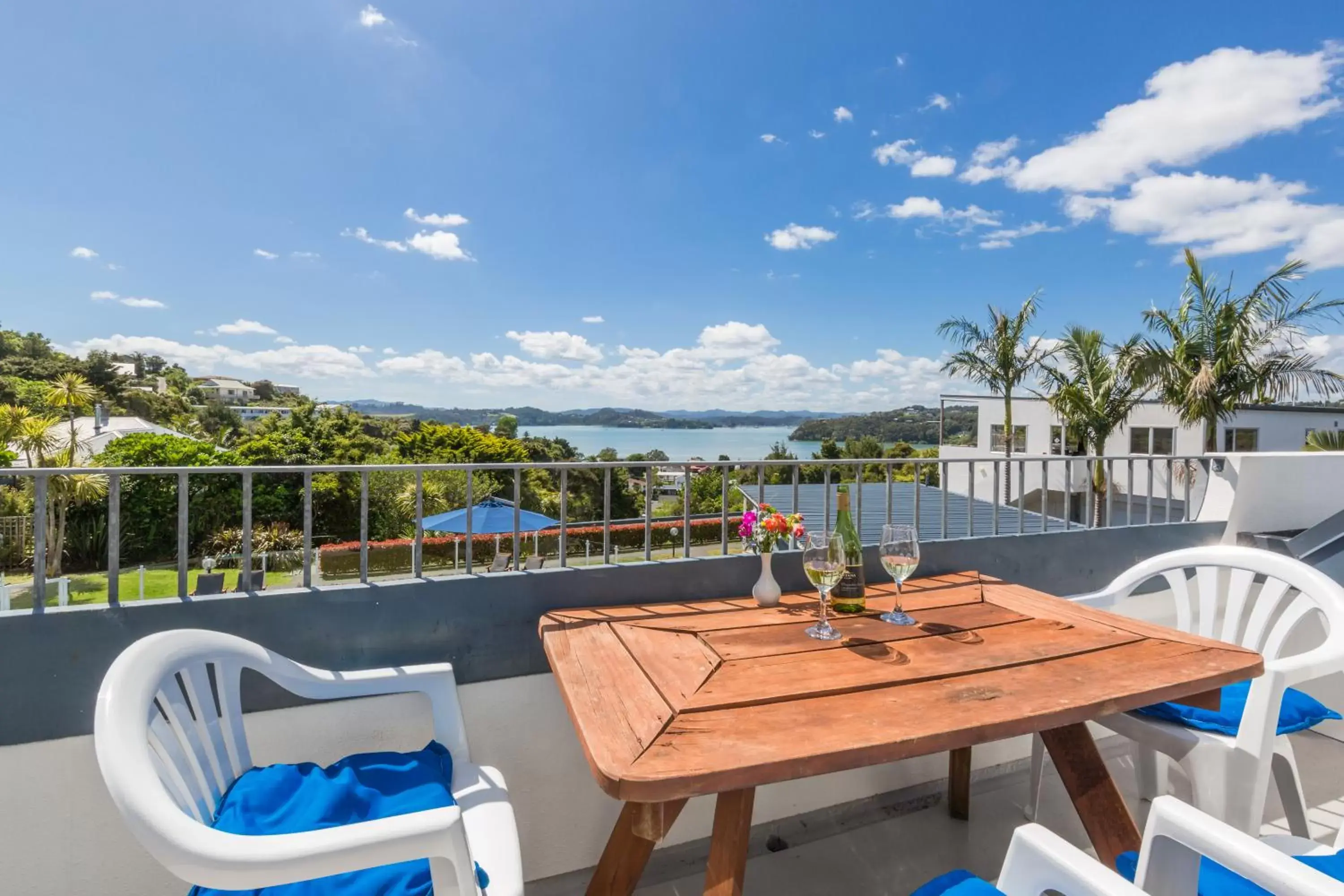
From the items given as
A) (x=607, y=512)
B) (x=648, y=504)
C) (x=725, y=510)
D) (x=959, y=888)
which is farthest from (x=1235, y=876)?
(x=607, y=512)

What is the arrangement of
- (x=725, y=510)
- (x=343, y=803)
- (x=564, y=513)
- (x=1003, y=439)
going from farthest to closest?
(x=1003, y=439) → (x=725, y=510) → (x=564, y=513) → (x=343, y=803)

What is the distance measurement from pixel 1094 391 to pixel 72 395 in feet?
170

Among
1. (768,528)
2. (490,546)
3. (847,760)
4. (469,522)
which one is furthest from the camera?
(490,546)

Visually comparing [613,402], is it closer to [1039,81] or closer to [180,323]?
[180,323]

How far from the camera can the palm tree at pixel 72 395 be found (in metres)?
36.2

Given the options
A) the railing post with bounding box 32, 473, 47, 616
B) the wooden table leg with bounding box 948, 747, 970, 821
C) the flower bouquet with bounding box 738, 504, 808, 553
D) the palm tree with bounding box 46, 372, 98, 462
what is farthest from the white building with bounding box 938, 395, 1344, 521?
the palm tree with bounding box 46, 372, 98, 462

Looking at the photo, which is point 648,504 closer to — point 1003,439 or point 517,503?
point 517,503

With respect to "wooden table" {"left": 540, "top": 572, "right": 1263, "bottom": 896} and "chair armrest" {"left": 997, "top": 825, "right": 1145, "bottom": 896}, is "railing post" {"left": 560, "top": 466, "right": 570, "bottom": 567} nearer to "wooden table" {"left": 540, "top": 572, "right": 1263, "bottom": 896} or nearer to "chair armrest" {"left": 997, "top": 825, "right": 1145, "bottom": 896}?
"wooden table" {"left": 540, "top": 572, "right": 1263, "bottom": 896}

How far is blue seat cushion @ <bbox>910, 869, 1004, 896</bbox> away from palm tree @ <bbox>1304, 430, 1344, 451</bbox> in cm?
1573

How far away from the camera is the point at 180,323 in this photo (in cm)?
6362

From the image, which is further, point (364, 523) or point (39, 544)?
point (364, 523)

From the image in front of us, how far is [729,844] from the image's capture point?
1.16m

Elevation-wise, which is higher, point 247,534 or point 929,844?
point 247,534

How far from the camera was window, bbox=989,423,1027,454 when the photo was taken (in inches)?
740
